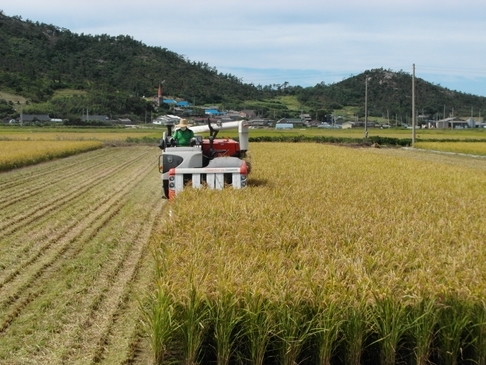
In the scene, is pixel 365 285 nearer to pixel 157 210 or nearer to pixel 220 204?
pixel 220 204

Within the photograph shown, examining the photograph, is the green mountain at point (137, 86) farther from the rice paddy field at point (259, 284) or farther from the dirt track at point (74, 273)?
the rice paddy field at point (259, 284)

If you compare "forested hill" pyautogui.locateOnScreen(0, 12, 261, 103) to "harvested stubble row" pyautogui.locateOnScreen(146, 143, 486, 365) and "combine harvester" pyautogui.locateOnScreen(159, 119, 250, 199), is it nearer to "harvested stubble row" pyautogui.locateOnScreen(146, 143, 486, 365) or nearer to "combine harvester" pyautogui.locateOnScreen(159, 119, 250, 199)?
"combine harvester" pyautogui.locateOnScreen(159, 119, 250, 199)

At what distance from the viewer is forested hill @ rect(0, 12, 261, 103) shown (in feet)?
327

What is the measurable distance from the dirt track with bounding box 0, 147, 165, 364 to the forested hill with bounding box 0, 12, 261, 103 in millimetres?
79179

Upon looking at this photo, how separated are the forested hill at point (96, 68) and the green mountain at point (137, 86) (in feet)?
0.58

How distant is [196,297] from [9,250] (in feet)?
17.1

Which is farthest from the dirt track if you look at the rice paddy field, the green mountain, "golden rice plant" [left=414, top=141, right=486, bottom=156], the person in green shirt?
the green mountain

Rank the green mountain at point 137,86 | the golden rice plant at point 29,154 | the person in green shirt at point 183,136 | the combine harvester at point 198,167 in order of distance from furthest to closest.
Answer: the green mountain at point 137,86 → the golden rice plant at point 29,154 → the person in green shirt at point 183,136 → the combine harvester at point 198,167

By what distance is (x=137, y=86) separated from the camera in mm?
99938

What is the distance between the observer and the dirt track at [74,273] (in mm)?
5332

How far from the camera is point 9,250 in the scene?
28.8 feet

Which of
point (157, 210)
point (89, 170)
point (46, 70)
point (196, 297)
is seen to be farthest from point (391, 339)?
point (46, 70)

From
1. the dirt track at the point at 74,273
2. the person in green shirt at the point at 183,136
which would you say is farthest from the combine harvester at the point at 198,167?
the dirt track at the point at 74,273

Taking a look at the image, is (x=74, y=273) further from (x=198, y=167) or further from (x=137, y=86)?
(x=137, y=86)
